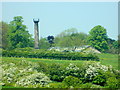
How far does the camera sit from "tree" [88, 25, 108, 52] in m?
34.9

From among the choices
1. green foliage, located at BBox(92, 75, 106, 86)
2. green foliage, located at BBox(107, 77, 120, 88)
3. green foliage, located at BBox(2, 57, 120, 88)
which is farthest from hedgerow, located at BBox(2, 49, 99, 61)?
green foliage, located at BBox(107, 77, 120, 88)

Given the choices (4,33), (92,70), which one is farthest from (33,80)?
(4,33)

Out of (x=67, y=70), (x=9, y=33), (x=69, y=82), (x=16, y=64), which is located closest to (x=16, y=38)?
(x=9, y=33)

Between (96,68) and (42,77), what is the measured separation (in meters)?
2.57

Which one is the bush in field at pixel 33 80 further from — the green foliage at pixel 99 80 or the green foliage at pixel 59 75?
the green foliage at pixel 99 80

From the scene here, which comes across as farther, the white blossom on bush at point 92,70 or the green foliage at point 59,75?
the white blossom on bush at point 92,70

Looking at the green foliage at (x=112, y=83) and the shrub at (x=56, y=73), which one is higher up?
the shrub at (x=56, y=73)

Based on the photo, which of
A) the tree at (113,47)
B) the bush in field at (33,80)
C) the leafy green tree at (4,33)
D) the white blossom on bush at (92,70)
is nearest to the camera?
the bush in field at (33,80)

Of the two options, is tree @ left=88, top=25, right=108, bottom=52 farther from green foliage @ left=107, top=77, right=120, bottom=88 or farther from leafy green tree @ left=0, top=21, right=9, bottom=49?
green foliage @ left=107, top=77, right=120, bottom=88

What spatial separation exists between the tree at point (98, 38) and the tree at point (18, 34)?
11135 mm

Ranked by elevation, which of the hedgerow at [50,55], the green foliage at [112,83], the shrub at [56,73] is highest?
the hedgerow at [50,55]

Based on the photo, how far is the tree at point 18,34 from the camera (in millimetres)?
26438

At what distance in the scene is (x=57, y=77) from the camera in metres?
11.0

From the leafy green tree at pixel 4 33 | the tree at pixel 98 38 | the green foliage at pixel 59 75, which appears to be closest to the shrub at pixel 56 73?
the green foliage at pixel 59 75
